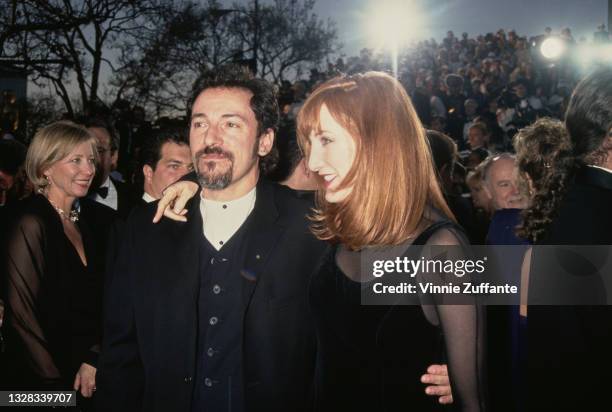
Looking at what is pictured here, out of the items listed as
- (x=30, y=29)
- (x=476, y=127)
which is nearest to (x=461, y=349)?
(x=476, y=127)

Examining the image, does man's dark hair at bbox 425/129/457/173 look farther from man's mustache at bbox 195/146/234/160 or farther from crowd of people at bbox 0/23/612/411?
man's mustache at bbox 195/146/234/160

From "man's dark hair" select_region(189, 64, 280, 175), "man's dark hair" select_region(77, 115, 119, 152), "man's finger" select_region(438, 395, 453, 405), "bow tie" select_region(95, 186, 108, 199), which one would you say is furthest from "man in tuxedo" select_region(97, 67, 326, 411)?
"man's dark hair" select_region(77, 115, 119, 152)

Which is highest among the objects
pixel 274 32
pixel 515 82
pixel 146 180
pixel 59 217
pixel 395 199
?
pixel 274 32

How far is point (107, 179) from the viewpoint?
18.9 feet

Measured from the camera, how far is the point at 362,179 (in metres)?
2.18

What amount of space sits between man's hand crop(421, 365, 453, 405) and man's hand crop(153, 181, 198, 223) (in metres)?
1.37

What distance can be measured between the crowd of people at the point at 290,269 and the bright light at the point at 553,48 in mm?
11549

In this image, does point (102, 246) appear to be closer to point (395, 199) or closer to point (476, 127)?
point (395, 199)

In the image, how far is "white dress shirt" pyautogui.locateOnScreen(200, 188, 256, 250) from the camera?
2.84 m

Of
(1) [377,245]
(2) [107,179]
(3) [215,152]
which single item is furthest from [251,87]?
(2) [107,179]

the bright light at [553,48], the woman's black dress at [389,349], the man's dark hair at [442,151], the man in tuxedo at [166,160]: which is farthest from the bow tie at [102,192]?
the bright light at [553,48]

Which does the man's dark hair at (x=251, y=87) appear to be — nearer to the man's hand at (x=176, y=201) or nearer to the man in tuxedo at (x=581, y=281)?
the man's hand at (x=176, y=201)

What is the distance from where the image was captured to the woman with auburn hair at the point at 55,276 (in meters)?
3.40

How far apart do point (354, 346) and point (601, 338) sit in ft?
3.29
